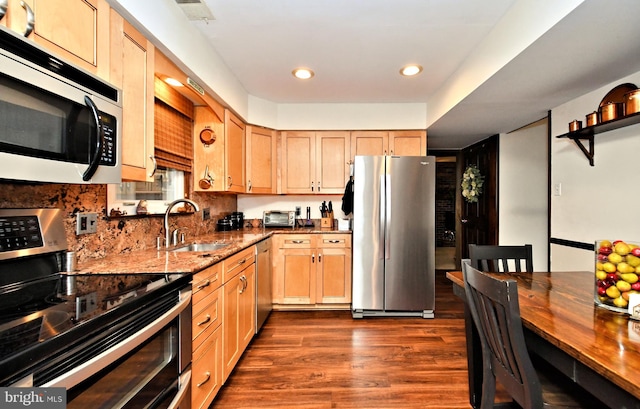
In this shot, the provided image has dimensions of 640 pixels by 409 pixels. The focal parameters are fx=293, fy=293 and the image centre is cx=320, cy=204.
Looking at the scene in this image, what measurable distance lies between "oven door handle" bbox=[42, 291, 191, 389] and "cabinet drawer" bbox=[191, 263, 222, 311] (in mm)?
216

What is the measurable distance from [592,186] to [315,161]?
8.73ft

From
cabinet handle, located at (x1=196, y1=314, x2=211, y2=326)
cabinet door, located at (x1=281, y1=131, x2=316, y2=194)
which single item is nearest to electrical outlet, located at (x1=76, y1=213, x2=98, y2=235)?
cabinet handle, located at (x1=196, y1=314, x2=211, y2=326)

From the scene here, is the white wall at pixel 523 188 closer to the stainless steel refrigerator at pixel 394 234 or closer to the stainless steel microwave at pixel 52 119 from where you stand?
the stainless steel refrigerator at pixel 394 234

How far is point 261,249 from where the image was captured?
278cm

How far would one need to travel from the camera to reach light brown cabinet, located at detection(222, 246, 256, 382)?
191cm

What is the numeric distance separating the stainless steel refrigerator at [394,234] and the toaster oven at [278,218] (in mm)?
953

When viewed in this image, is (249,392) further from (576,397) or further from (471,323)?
(576,397)

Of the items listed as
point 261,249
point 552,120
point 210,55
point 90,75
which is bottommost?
point 261,249

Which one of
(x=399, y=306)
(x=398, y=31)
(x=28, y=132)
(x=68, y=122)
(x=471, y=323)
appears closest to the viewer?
(x=28, y=132)

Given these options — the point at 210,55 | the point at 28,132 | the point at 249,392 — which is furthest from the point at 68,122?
the point at 249,392

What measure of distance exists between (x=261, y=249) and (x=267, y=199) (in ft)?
4.33

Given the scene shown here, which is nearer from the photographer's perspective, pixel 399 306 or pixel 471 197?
pixel 399 306

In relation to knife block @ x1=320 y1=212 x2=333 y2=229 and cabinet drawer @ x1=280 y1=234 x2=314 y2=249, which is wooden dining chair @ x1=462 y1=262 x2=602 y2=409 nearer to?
cabinet drawer @ x1=280 y1=234 x2=314 y2=249

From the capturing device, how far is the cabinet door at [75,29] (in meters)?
1.01
